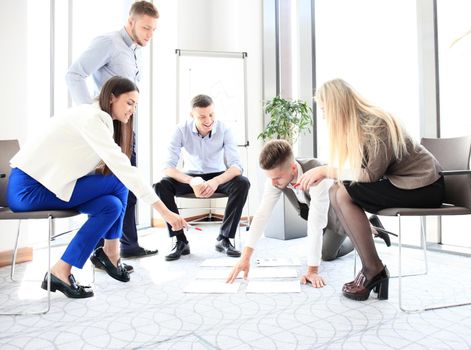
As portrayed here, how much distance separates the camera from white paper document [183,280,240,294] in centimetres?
176

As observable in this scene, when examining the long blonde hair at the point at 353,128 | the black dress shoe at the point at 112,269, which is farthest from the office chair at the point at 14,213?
the long blonde hair at the point at 353,128

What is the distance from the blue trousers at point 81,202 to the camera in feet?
5.47

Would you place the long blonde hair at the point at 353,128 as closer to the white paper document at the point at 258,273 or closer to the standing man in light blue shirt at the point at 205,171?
the white paper document at the point at 258,273

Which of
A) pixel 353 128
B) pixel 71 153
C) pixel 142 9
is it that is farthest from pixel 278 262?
pixel 142 9

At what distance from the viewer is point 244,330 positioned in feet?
4.40

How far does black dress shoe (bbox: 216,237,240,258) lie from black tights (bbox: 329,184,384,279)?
3.18ft

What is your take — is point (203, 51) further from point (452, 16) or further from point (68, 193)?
point (68, 193)

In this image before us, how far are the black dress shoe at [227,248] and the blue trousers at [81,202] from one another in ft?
2.93

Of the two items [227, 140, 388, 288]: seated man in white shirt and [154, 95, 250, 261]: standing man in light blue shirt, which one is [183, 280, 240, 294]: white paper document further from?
[154, 95, 250, 261]: standing man in light blue shirt

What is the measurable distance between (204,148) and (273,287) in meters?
1.28

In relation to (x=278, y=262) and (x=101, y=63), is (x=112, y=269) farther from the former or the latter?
(x=101, y=63)

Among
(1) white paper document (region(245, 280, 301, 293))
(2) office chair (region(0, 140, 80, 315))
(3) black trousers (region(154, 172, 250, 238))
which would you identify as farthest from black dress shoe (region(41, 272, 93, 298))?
(3) black trousers (region(154, 172, 250, 238))

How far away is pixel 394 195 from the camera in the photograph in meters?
1.59

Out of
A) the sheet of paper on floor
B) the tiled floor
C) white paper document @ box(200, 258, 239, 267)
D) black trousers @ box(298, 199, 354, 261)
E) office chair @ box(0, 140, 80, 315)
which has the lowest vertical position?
the tiled floor
